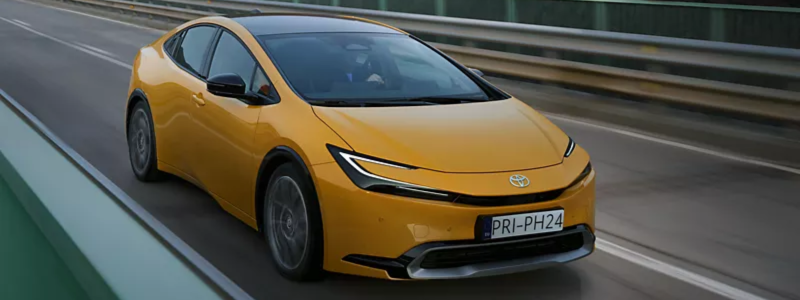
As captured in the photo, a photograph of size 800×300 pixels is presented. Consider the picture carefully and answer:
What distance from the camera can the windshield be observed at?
18.7ft

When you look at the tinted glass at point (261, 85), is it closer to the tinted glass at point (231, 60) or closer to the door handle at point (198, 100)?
the tinted glass at point (231, 60)

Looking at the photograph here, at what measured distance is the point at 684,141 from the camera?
378 inches

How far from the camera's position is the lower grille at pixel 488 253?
4598 millimetres

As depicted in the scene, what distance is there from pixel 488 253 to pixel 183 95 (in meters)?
2.73

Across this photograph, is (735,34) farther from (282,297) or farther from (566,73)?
(282,297)

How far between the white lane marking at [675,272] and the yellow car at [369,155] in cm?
65

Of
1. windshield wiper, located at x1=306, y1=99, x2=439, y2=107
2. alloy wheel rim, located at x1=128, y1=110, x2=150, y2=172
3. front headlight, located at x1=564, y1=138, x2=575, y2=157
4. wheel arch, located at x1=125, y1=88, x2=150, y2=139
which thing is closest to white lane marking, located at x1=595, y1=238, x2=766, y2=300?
front headlight, located at x1=564, y1=138, x2=575, y2=157

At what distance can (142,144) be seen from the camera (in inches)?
291

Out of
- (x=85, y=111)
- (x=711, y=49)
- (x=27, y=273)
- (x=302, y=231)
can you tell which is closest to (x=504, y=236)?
(x=302, y=231)

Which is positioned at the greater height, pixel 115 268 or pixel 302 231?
pixel 115 268

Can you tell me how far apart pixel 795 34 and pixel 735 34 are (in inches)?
30.5

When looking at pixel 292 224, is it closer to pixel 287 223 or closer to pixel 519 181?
pixel 287 223

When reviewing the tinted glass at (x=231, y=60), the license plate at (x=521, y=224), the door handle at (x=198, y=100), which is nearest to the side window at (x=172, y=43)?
the tinted glass at (x=231, y=60)

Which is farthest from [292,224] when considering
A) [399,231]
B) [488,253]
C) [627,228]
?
[627,228]
